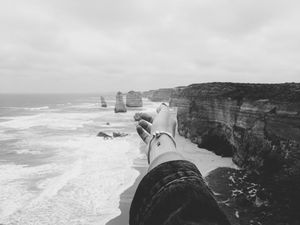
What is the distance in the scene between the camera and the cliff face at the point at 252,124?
12.1 meters

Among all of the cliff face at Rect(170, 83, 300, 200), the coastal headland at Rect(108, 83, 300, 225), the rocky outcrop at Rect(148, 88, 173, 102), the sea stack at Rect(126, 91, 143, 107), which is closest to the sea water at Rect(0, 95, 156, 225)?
the coastal headland at Rect(108, 83, 300, 225)

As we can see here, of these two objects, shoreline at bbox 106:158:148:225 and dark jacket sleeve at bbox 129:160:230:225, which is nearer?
dark jacket sleeve at bbox 129:160:230:225

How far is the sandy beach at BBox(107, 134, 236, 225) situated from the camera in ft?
35.7

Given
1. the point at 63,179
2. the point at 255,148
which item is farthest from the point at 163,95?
the point at 63,179

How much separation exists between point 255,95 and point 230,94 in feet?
10.7

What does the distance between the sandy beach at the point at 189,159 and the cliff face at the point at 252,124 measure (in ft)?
2.89

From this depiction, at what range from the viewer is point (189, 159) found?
16.7 meters

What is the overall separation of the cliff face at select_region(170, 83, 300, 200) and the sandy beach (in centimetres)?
88

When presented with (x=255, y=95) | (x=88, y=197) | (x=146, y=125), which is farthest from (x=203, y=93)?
(x=146, y=125)

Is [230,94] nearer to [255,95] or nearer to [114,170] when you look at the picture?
[255,95]

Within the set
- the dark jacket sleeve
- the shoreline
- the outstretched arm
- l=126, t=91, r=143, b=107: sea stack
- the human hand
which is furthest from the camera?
l=126, t=91, r=143, b=107: sea stack

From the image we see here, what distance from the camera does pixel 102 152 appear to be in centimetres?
2170

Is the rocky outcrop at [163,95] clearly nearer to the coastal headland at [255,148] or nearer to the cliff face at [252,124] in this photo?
the cliff face at [252,124]

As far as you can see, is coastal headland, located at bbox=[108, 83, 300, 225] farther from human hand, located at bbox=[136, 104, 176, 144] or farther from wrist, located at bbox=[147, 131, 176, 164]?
wrist, located at bbox=[147, 131, 176, 164]
